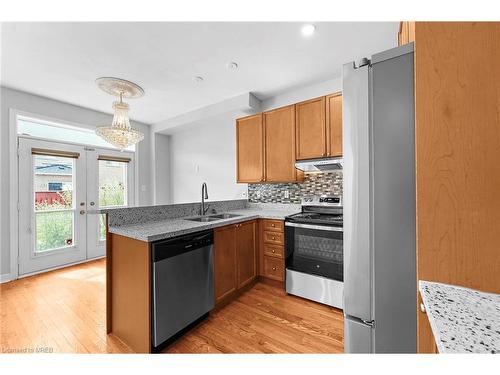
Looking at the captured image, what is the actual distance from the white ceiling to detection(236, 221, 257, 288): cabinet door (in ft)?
6.07

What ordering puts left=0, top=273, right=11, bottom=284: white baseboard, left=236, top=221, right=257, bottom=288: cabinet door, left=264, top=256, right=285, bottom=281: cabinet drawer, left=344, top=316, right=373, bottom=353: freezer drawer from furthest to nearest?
left=0, top=273, right=11, bottom=284: white baseboard < left=264, top=256, right=285, bottom=281: cabinet drawer < left=236, top=221, right=257, bottom=288: cabinet door < left=344, top=316, right=373, bottom=353: freezer drawer

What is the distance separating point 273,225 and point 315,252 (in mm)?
594

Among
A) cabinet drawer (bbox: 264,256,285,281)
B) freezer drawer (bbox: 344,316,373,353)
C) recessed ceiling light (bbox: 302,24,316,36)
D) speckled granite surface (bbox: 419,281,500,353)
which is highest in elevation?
recessed ceiling light (bbox: 302,24,316,36)

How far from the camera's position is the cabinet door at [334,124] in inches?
96.2

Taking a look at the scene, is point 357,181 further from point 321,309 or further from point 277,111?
point 277,111

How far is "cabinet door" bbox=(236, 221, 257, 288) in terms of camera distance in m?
2.37

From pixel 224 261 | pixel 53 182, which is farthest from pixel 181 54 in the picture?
pixel 53 182

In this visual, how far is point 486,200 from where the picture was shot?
26.3 inches

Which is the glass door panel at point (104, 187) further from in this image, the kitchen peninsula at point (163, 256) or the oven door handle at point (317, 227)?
the oven door handle at point (317, 227)

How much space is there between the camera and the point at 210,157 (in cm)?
412

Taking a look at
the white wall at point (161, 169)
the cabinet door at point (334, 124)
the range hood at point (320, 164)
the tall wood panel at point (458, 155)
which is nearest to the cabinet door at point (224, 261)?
the range hood at point (320, 164)

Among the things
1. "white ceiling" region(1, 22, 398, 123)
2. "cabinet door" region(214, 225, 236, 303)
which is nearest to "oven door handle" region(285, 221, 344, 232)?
"cabinet door" region(214, 225, 236, 303)

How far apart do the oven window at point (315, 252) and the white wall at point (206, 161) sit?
1.50 m

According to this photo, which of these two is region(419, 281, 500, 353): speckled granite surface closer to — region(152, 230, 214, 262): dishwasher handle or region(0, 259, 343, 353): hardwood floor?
region(0, 259, 343, 353): hardwood floor
